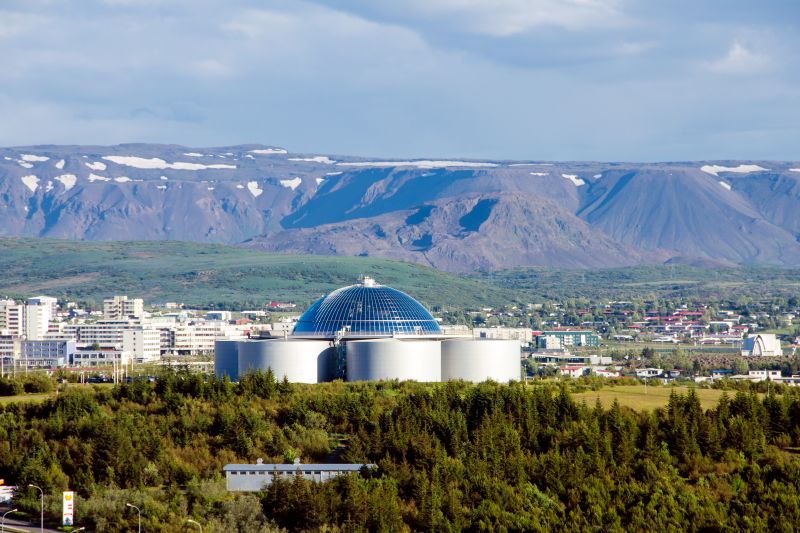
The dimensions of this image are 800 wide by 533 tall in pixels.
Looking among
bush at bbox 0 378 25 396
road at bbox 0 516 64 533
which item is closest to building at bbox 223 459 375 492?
road at bbox 0 516 64 533

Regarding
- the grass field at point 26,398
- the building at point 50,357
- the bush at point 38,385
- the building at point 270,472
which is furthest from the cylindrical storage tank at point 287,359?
the building at point 50,357

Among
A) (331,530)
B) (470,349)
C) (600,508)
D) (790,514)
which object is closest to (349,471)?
(331,530)

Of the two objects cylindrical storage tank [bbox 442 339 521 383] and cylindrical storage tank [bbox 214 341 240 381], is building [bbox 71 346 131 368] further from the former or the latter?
cylindrical storage tank [bbox 442 339 521 383]

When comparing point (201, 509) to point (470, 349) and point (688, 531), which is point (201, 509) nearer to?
point (688, 531)

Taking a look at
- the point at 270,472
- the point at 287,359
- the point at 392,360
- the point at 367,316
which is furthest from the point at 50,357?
the point at 270,472

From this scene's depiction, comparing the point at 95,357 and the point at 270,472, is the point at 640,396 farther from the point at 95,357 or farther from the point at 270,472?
the point at 95,357

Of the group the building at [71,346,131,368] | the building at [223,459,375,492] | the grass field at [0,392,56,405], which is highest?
the building at [71,346,131,368]

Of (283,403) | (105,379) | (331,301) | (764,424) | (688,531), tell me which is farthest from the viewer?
(105,379)
